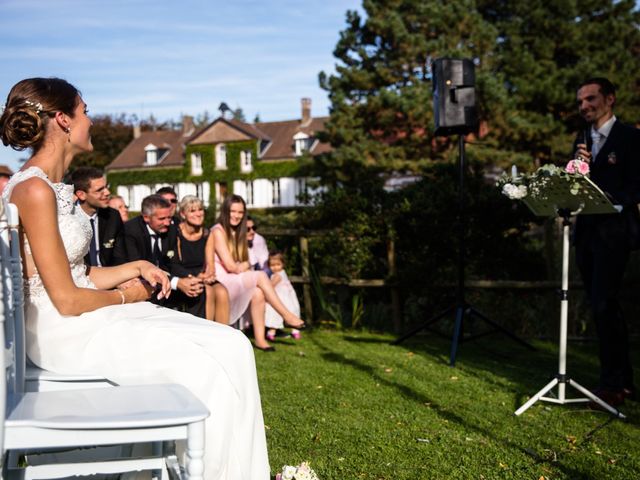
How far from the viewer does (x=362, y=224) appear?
9297 millimetres

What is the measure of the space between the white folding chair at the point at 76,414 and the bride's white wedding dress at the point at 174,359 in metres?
0.22

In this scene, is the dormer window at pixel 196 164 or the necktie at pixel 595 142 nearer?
the necktie at pixel 595 142

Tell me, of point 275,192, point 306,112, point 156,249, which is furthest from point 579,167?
point 306,112

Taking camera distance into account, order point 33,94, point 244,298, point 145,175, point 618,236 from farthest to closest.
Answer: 1. point 145,175
2. point 244,298
3. point 618,236
4. point 33,94

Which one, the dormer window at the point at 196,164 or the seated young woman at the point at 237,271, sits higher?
the dormer window at the point at 196,164

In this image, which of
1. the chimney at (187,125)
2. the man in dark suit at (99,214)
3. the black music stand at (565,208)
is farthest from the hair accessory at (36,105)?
the chimney at (187,125)

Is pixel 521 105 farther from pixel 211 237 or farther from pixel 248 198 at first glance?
pixel 248 198

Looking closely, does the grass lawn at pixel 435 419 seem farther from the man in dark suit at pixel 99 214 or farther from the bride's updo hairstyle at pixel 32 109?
the bride's updo hairstyle at pixel 32 109

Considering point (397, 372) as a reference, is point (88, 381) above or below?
above

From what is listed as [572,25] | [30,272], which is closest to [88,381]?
[30,272]

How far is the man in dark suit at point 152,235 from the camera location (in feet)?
22.2

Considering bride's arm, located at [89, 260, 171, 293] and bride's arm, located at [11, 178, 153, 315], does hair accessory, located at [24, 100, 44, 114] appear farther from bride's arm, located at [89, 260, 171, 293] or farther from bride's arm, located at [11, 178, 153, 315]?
bride's arm, located at [89, 260, 171, 293]

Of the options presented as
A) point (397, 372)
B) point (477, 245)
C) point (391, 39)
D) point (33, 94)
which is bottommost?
point (397, 372)

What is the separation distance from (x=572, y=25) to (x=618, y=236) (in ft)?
86.0
